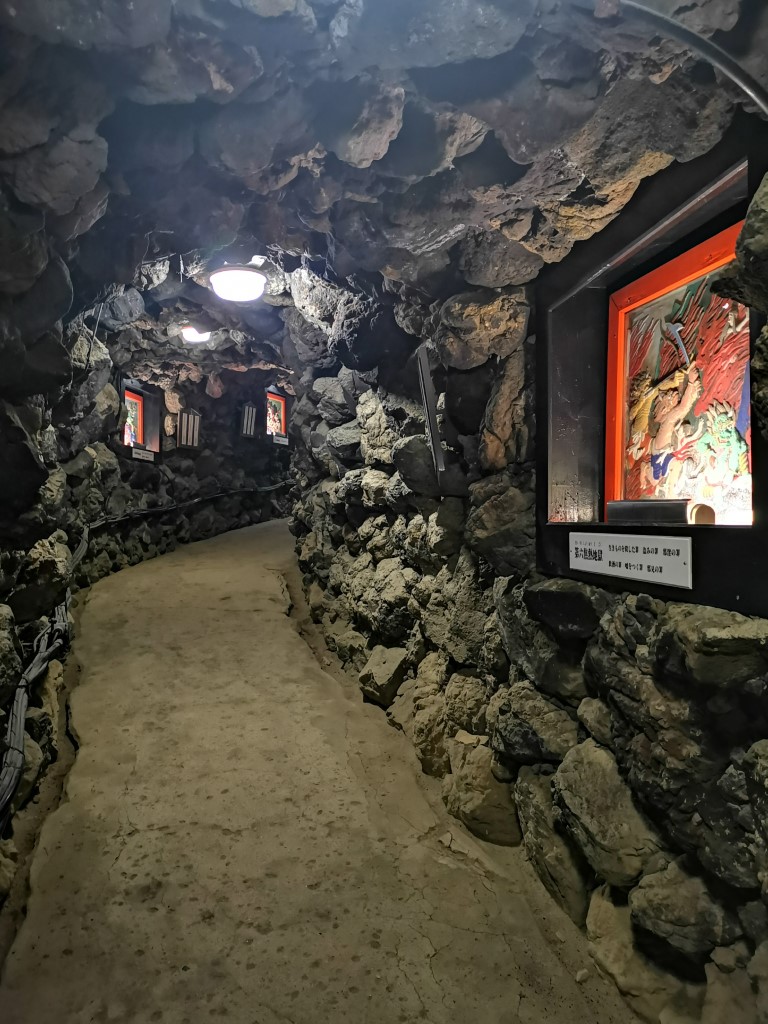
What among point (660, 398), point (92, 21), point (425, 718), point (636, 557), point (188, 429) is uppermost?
point (188, 429)

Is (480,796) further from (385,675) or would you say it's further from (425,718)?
(385,675)

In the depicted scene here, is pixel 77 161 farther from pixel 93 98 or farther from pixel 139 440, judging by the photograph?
pixel 139 440

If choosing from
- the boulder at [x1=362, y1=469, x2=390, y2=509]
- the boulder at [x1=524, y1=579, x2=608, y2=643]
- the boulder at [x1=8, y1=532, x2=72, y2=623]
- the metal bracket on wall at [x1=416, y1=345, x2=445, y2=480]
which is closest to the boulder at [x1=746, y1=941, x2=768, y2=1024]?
the boulder at [x1=524, y1=579, x2=608, y2=643]

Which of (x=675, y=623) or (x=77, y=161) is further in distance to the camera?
(x=77, y=161)

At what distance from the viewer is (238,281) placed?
546 centimetres

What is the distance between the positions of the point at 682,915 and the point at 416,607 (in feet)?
10.6

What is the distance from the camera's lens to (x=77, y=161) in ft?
9.43

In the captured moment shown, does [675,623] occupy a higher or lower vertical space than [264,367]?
lower

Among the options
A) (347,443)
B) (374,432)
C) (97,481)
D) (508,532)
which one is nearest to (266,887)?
(508,532)

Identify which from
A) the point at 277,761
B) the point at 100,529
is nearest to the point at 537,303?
the point at 277,761

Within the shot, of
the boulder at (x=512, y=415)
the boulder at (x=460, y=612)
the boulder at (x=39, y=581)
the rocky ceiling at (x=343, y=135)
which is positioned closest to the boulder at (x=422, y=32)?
the rocky ceiling at (x=343, y=135)

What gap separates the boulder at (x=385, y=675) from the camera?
5.25 metres

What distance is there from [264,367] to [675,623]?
1157 centimetres

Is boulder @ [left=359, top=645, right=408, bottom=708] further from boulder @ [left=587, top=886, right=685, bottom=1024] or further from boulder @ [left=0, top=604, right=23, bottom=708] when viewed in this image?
boulder @ [left=0, top=604, right=23, bottom=708]
